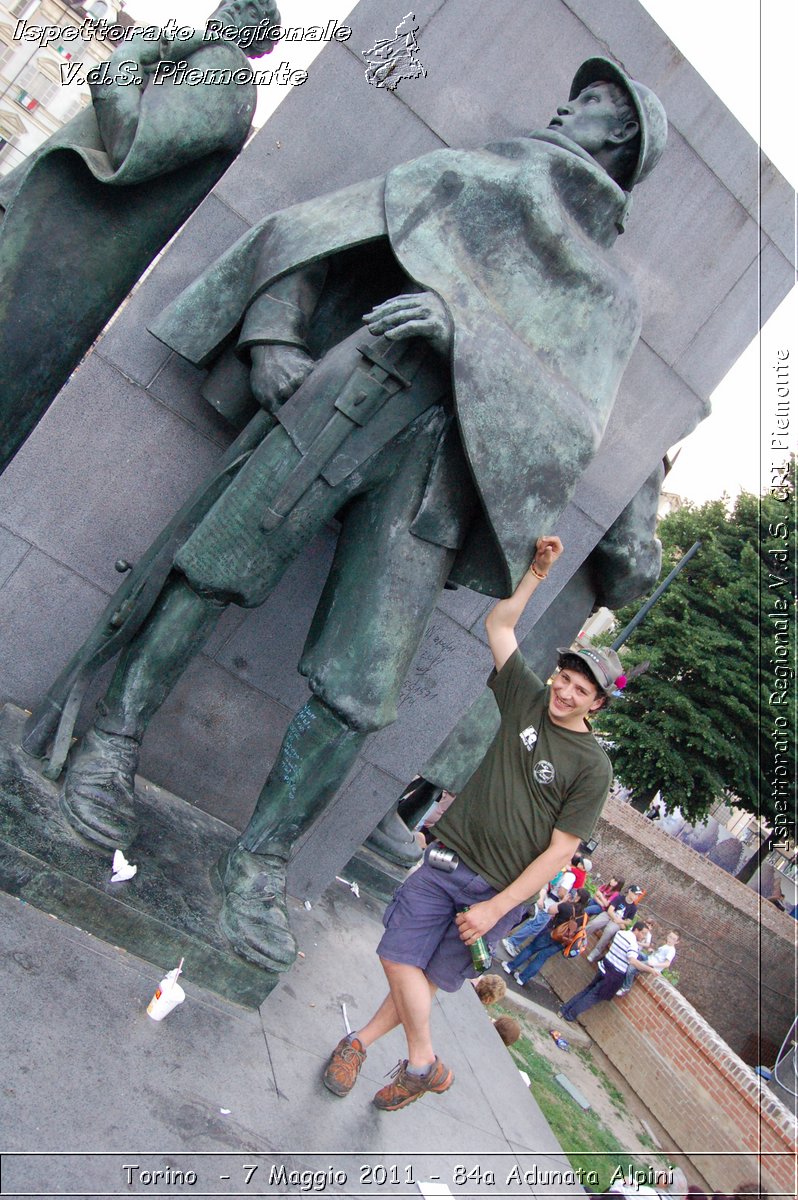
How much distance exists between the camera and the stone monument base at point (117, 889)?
268cm

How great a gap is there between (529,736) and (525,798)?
0.22 meters

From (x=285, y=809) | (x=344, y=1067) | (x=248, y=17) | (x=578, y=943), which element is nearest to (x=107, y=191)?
(x=248, y=17)

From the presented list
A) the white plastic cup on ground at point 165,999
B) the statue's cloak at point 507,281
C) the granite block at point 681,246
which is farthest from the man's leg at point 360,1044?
the granite block at point 681,246

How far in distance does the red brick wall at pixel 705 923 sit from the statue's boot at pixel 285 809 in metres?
20.0

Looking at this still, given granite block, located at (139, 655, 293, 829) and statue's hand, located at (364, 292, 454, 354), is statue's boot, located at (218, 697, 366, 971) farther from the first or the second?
statue's hand, located at (364, 292, 454, 354)

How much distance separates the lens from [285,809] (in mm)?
3084

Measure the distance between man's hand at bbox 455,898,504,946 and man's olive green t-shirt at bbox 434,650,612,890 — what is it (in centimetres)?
13

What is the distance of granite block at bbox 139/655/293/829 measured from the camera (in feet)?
12.4

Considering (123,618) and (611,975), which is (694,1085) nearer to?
(611,975)

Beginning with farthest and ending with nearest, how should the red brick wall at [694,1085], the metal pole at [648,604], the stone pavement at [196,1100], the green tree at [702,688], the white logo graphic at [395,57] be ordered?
the green tree at [702,688]
the metal pole at [648,604]
the red brick wall at [694,1085]
the white logo graphic at [395,57]
the stone pavement at [196,1100]

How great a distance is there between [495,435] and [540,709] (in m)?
1.01

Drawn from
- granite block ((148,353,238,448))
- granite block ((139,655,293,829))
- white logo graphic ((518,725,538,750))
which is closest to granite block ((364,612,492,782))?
granite block ((139,655,293,829))

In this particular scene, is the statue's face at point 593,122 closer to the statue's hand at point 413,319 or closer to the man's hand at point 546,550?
the statue's hand at point 413,319

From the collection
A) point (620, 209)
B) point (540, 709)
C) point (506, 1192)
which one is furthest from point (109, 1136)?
point (620, 209)
